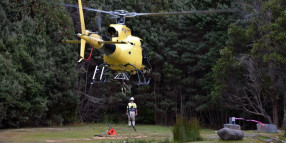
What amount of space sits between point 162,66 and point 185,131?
15.3 metres

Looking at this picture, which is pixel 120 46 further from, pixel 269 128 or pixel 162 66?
pixel 162 66

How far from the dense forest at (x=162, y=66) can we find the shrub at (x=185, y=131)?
27.6 feet

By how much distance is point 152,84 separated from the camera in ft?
90.8

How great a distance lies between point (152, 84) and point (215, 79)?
20.0ft

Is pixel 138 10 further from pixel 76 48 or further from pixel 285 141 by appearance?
pixel 285 141

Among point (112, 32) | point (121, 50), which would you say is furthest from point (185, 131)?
point (112, 32)

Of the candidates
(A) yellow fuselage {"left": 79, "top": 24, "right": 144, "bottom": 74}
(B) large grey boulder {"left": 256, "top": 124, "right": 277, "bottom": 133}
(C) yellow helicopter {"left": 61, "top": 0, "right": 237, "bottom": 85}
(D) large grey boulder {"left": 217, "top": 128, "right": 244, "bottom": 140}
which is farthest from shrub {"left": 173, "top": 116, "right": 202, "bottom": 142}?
(B) large grey boulder {"left": 256, "top": 124, "right": 277, "bottom": 133}

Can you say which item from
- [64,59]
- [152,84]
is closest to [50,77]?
[64,59]

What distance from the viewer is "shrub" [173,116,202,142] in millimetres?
12352

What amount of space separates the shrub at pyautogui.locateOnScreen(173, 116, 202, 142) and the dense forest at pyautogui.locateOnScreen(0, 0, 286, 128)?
27.6 feet

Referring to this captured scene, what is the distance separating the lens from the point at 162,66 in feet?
90.5

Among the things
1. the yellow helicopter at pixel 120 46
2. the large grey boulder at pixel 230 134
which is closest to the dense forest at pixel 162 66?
the yellow helicopter at pixel 120 46

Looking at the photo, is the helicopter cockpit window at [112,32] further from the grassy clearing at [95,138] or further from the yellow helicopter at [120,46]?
the grassy clearing at [95,138]

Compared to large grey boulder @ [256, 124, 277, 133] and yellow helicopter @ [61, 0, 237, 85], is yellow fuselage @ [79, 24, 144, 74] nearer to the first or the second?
yellow helicopter @ [61, 0, 237, 85]
